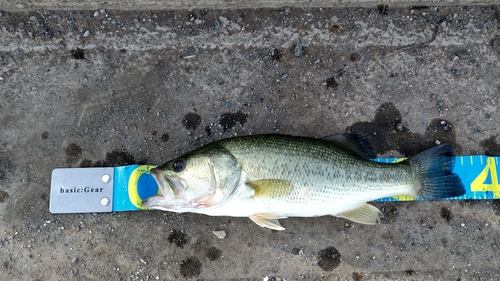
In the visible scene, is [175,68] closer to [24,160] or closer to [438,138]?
[24,160]

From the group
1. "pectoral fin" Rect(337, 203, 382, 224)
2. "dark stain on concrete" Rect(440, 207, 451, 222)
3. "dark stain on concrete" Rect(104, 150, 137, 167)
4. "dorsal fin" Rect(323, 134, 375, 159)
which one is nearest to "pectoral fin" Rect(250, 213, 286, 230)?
"pectoral fin" Rect(337, 203, 382, 224)

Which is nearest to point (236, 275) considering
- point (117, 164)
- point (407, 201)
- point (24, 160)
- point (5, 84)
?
point (117, 164)

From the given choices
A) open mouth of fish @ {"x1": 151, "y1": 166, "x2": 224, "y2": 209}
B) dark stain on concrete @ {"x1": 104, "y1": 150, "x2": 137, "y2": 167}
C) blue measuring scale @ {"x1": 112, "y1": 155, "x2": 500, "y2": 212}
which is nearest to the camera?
open mouth of fish @ {"x1": 151, "y1": 166, "x2": 224, "y2": 209}

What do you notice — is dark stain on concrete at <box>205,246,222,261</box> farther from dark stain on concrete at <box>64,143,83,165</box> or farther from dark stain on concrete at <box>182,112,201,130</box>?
dark stain on concrete at <box>64,143,83,165</box>

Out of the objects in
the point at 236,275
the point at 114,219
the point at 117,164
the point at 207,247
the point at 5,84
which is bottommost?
the point at 236,275

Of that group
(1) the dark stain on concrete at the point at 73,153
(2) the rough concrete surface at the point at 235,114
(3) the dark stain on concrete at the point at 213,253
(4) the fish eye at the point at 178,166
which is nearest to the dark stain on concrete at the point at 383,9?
(2) the rough concrete surface at the point at 235,114

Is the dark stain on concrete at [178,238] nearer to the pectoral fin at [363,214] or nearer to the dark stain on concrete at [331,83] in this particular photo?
the pectoral fin at [363,214]
